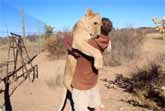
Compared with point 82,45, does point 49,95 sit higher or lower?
lower

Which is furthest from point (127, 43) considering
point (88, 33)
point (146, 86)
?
point (88, 33)

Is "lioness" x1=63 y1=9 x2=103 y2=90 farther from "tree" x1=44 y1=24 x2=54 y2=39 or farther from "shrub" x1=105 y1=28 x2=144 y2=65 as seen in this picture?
"tree" x1=44 y1=24 x2=54 y2=39

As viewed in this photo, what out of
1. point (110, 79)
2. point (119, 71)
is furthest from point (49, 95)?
point (119, 71)

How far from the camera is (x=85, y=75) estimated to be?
518cm

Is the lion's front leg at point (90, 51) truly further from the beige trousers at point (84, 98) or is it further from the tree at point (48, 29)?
the tree at point (48, 29)

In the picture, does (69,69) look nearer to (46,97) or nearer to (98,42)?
(98,42)

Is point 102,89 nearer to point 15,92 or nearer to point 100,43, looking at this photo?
point 15,92

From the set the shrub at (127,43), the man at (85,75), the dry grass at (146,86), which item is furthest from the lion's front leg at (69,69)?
the shrub at (127,43)

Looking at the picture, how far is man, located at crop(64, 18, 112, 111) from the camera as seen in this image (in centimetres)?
511

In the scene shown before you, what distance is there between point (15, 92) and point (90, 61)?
21.0 feet

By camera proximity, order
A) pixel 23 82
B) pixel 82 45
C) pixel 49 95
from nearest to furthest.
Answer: pixel 82 45 → pixel 49 95 → pixel 23 82

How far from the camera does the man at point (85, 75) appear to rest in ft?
16.8

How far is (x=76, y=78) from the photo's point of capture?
17.1ft

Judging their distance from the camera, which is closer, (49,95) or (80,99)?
(80,99)
